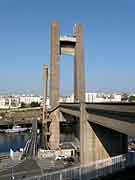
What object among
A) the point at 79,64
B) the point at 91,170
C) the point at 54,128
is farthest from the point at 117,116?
the point at 54,128

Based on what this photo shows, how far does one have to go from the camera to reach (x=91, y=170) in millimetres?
23094

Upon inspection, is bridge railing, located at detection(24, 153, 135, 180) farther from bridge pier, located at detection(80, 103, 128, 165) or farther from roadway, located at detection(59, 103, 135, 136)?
roadway, located at detection(59, 103, 135, 136)

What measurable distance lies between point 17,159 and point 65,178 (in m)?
14.1

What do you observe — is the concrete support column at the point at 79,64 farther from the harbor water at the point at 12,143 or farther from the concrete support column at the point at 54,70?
the harbor water at the point at 12,143

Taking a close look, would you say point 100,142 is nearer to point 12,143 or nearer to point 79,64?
point 79,64

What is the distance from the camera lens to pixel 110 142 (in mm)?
27531

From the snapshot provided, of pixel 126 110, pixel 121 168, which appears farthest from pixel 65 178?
pixel 126 110

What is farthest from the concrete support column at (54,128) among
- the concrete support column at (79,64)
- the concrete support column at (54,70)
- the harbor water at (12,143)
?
the harbor water at (12,143)

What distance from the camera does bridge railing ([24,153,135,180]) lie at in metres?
22.2

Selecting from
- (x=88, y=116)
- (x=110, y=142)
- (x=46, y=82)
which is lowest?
(x=110, y=142)

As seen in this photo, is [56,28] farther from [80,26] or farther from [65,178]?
[65,178]

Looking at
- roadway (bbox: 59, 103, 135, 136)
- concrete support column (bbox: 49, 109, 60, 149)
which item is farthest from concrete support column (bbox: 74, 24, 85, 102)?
roadway (bbox: 59, 103, 135, 136)

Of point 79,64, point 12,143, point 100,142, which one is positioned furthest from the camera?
point 12,143

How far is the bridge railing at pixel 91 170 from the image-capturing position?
2219 centimetres
